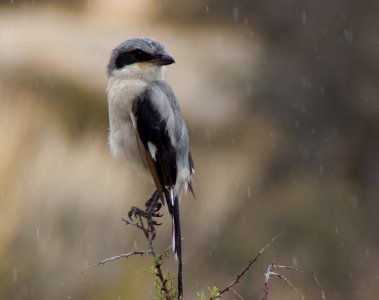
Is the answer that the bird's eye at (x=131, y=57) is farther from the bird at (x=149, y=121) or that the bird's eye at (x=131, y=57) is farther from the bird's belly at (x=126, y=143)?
the bird's belly at (x=126, y=143)

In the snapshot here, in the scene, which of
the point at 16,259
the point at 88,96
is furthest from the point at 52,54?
the point at 16,259

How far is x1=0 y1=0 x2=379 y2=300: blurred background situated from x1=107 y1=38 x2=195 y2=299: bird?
12.5 feet

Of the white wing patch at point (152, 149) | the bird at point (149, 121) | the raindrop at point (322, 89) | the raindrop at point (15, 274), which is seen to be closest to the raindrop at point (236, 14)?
the raindrop at point (322, 89)

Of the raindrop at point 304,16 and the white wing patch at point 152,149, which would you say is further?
the raindrop at point 304,16

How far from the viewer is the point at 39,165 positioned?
29.1 ft

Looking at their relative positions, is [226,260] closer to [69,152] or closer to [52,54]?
[69,152]

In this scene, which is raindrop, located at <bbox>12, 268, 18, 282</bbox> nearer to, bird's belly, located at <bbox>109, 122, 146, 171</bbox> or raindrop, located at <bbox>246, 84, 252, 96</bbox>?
raindrop, located at <bbox>246, 84, 252, 96</bbox>

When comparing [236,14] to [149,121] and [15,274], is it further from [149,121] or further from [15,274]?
[149,121]

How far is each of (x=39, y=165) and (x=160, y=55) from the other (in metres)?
4.95

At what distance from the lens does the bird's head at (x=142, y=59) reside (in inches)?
162

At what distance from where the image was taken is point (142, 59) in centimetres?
414

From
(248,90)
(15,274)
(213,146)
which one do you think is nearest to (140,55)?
(15,274)

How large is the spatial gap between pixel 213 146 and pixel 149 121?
16.6ft

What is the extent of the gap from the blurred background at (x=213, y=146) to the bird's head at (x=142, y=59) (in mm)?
3847
